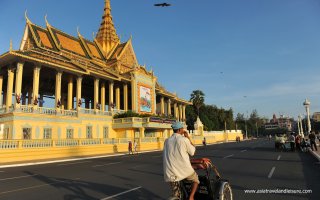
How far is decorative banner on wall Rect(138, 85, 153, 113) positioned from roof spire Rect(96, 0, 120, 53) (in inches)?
526

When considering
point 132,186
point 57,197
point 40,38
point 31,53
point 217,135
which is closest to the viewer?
point 57,197

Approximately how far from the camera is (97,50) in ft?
159

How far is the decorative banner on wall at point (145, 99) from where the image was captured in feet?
137

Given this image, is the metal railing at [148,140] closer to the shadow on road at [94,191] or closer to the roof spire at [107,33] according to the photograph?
the roof spire at [107,33]

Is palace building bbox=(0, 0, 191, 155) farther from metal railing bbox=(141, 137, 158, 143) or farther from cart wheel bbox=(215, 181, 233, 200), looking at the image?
cart wheel bbox=(215, 181, 233, 200)

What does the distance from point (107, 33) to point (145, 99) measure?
1866 centimetres

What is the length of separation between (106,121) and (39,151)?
Answer: 13978 mm

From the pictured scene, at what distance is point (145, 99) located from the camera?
42.8 m

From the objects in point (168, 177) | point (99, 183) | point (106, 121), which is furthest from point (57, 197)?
point (106, 121)

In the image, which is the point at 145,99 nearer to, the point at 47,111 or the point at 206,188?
the point at 47,111

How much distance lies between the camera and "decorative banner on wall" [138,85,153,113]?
4166cm

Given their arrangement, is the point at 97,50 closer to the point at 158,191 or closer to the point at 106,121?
the point at 106,121

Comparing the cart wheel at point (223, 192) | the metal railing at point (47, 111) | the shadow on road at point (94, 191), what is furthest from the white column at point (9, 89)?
the cart wheel at point (223, 192)

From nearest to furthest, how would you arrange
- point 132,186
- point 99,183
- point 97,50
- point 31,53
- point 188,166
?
point 188,166 < point 132,186 < point 99,183 < point 31,53 < point 97,50
